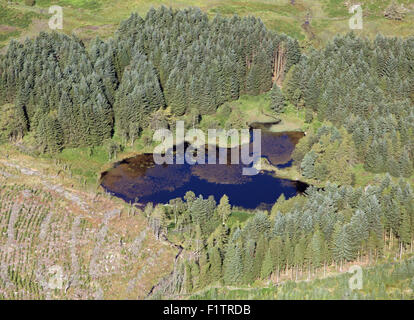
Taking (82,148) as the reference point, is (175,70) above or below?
above

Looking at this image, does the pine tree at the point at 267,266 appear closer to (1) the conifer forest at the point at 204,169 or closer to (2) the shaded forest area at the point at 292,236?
(2) the shaded forest area at the point at 292,236

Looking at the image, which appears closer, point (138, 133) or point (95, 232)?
point (95, 232)

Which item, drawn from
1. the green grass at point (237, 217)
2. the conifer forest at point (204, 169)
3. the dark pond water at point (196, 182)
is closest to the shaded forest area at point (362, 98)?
the conifer forest at point (204, 169)

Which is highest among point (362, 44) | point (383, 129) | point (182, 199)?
point (362, 44)

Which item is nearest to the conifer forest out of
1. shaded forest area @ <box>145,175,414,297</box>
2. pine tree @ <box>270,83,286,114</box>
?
shaded forest area @ <box>145,175,414,297</box>

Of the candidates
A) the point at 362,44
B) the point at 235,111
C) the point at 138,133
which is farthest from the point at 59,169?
the point at 362,44

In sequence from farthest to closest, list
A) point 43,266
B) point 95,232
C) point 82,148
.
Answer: point 82,148 < point 95,232 < point 43,266

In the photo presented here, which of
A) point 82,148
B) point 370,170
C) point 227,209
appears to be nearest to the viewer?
point 227,209

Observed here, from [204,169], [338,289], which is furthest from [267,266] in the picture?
[204,169]

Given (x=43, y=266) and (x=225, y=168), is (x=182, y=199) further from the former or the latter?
(x=43, y=266)
